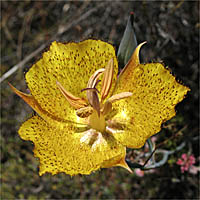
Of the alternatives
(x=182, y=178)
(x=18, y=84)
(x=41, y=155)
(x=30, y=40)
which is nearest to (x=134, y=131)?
(x=41, y=155)

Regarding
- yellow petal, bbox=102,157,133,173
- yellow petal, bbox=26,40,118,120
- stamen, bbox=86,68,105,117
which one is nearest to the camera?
yellow petal, bbox=102,157,133,173

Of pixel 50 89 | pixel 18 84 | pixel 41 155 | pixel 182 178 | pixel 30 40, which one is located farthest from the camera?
pixel 30 40

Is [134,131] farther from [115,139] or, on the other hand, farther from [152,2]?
[152,2]

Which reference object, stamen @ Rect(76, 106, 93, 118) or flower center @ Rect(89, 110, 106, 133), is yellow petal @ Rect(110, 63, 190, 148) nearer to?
flower center @ Rect(89, 110, 106, 133)

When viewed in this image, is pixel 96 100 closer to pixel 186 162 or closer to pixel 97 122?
pixel 97 122

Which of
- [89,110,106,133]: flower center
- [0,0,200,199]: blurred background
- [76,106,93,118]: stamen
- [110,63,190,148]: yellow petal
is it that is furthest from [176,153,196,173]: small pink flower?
[76,106,93,118]: stamen

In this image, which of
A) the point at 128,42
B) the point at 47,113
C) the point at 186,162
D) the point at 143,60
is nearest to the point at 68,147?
the point at 47,113

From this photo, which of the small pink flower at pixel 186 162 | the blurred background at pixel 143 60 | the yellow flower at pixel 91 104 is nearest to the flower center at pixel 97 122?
the yellow flower at pixel 91 104

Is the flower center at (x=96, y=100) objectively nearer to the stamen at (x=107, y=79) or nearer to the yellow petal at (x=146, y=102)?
the stamen at (x=107, y=79)
